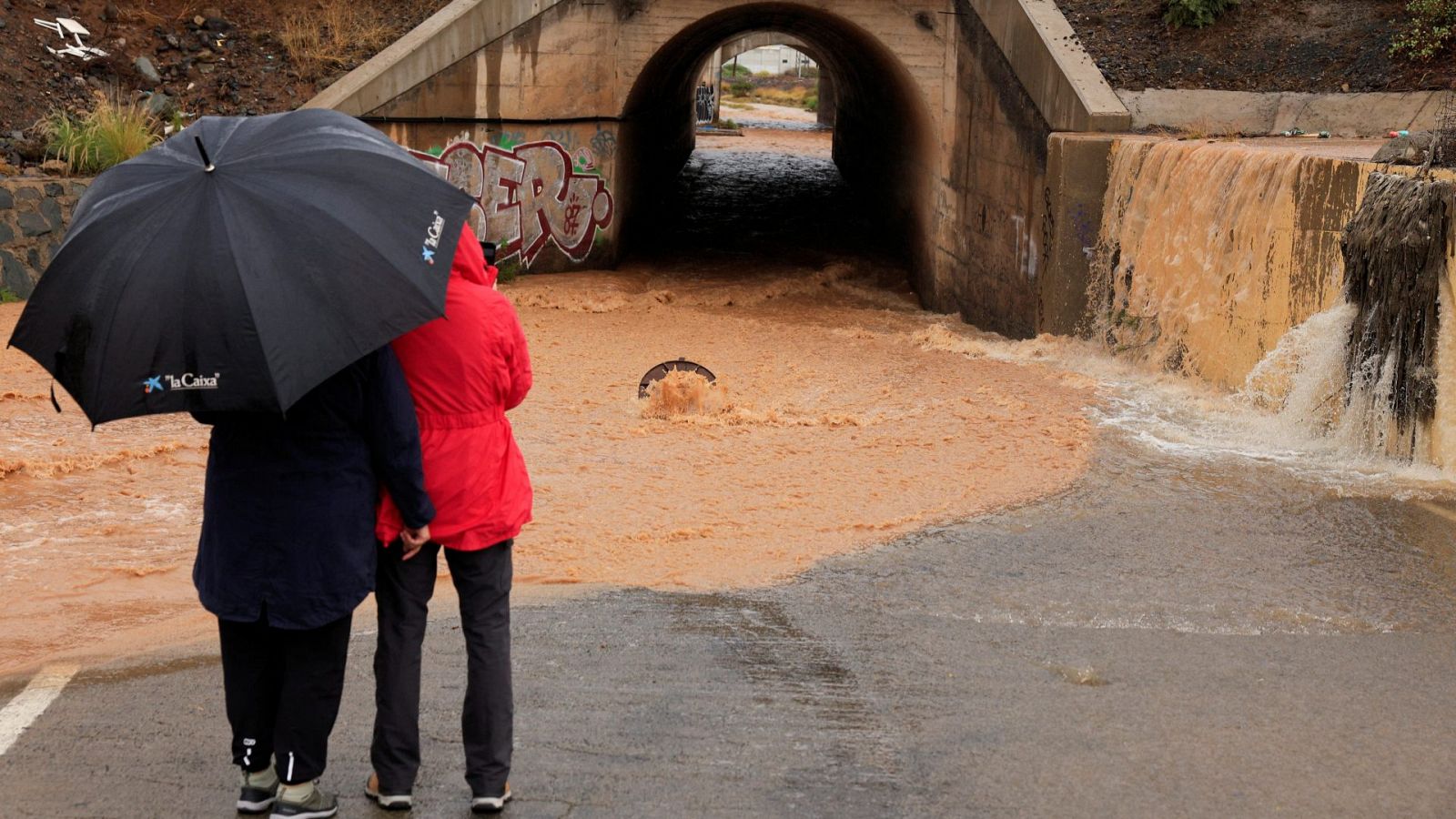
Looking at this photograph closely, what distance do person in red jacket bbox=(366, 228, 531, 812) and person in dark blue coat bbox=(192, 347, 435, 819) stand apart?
4.8 inches

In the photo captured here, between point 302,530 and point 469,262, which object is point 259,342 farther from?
point 469,262

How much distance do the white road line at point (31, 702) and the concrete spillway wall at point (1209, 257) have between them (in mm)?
7712

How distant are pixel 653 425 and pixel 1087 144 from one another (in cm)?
558

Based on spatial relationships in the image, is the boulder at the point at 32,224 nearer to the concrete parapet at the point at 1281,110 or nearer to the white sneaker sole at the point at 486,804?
the concrete parapet at the point at 1281,110

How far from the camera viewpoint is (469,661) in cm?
417

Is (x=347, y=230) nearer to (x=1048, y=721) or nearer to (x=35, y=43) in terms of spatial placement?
(x=1048, y=721)

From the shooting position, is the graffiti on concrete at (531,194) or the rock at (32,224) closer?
the rock at (32,224)

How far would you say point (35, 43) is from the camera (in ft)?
53.7

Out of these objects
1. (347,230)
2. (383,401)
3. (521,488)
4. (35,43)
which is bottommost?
(521,488)

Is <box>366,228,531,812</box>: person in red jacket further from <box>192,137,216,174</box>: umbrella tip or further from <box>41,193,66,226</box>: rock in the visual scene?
<box>41,193,66,226</box>: rock

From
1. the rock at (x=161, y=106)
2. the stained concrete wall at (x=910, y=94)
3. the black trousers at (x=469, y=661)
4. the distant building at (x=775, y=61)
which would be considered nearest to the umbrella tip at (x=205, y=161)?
the black trousers at (x=469, y=661)

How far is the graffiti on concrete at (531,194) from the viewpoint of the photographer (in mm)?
16547

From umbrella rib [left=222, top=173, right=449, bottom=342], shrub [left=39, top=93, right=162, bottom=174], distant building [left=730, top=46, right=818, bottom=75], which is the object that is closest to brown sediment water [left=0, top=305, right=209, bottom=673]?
umbrella rib [left=222, top=173, right=449, bottom=342]

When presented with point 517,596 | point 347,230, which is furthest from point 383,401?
point 517,596
